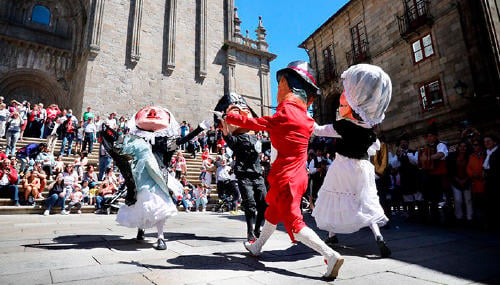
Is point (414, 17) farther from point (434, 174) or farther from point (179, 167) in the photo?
point (179, 167)

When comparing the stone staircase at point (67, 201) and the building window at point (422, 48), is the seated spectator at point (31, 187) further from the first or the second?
the building window at point (422, 48)

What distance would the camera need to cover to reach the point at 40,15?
74.6ft

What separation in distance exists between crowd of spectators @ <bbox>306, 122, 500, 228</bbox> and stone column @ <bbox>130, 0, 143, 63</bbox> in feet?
55.6

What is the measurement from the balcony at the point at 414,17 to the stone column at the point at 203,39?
42.5 ft

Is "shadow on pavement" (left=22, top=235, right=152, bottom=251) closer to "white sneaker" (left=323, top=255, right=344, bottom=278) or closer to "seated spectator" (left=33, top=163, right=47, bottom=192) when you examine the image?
"white sneaker" (left=323, top=255, right=344, bottom=278)

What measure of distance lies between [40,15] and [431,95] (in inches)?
1134

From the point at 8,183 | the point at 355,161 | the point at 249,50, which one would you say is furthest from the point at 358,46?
the point at 8,183

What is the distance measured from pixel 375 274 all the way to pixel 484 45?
47.4 ft

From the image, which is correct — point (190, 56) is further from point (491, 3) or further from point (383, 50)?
point (491, 3)

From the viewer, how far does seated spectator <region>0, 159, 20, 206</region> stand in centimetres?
757

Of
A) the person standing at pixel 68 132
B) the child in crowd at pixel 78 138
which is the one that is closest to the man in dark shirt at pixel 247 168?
the person standing at pixel 68 132

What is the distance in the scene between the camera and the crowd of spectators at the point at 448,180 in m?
5.16

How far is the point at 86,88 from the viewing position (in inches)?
663

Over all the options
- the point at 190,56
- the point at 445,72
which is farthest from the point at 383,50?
Result: the point at 190,56
